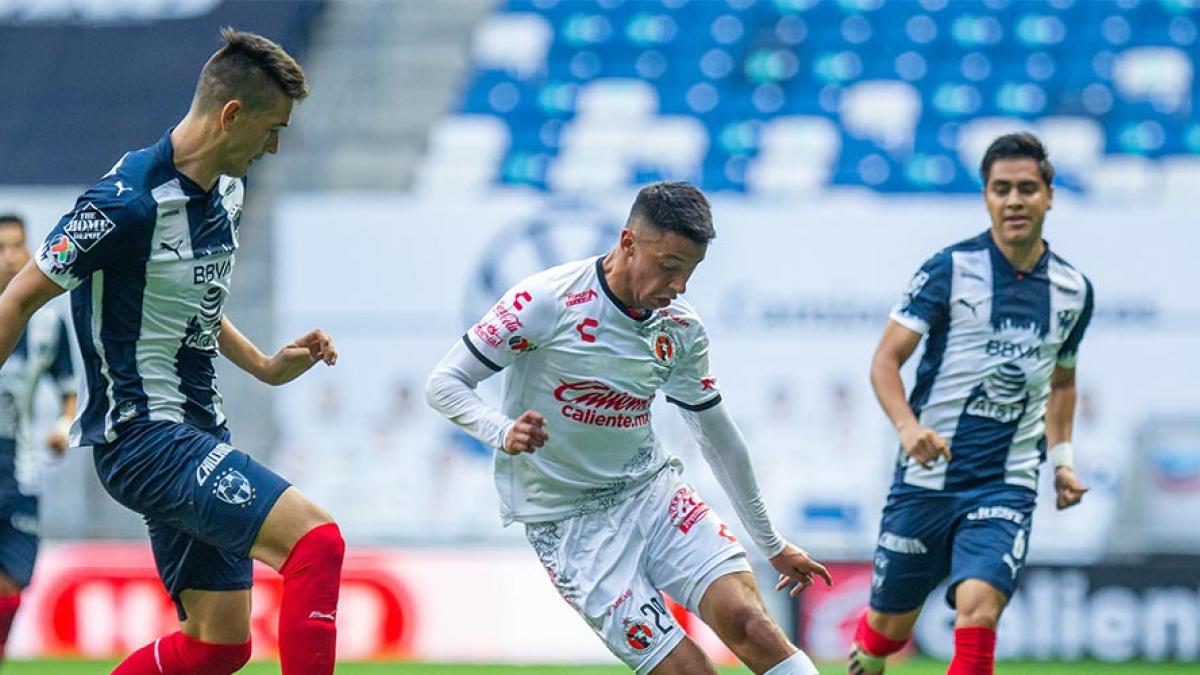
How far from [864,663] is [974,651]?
909mm

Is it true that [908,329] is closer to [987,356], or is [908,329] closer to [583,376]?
[987,356]

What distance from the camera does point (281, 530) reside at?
16.2 feet

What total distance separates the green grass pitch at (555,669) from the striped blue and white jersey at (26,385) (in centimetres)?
223

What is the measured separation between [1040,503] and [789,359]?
2.09 metres

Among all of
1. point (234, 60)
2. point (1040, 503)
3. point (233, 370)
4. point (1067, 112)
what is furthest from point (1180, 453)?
point (234, 60)

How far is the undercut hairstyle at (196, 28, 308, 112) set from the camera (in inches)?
199

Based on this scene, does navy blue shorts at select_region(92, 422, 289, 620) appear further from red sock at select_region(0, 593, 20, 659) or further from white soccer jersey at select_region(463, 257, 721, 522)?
red sock at select_region(0, 593, 20, 659)

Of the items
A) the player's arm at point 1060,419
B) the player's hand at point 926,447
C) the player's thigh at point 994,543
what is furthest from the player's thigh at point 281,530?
the player's arm at point 1060,419

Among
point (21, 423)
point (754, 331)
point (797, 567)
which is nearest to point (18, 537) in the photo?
point (21, 423)

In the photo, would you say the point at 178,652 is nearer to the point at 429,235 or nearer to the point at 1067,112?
the point at 429,235

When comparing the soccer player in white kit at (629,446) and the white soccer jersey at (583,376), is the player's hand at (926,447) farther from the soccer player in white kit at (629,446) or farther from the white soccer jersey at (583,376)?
the white soccer jersey at (583,376)

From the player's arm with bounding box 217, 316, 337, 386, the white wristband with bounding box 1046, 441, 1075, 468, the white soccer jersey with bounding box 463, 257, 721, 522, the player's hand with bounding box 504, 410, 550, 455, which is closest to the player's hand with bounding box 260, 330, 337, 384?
the player's arm with bounding box 217, 316, 337, 386

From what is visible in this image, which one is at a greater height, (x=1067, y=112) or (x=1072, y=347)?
(x=1067, y=112)

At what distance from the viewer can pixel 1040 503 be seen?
39.3 feet
